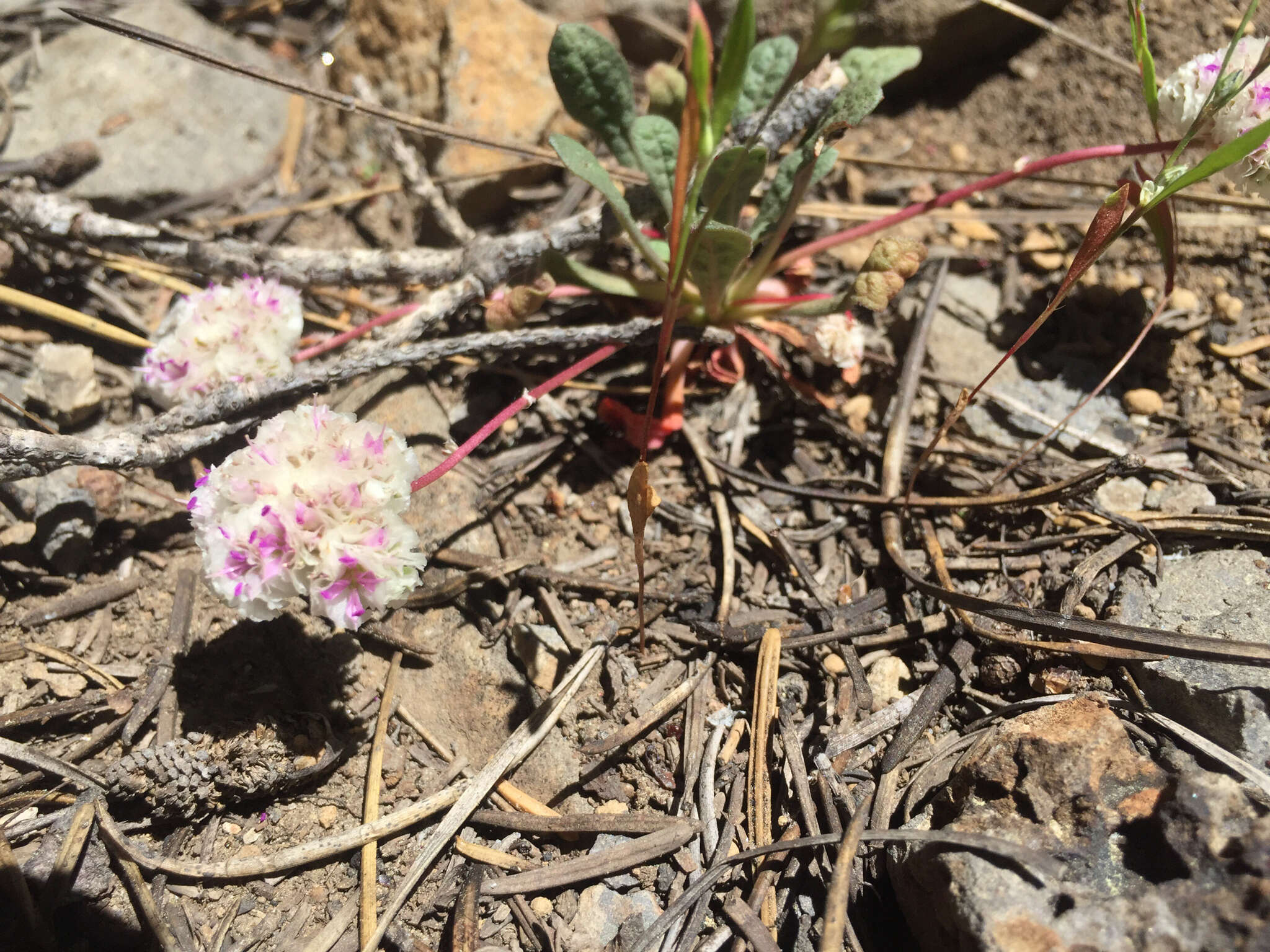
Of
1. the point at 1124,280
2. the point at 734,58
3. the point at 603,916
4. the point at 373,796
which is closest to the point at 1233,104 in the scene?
the point at 1124,280

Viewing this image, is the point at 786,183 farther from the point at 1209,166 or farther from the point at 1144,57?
the point at 1209,166

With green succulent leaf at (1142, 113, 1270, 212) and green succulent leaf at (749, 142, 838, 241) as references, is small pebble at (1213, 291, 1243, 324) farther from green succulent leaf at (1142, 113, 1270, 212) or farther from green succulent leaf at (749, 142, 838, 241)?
green succulent leaf at (749, 142, 838, 241)

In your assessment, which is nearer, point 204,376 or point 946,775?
point 946,775

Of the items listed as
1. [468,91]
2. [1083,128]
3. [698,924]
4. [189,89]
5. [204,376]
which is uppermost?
[1083,128]

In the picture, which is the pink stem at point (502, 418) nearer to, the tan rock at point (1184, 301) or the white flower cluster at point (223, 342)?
the white flower cluster at point (223, 342)

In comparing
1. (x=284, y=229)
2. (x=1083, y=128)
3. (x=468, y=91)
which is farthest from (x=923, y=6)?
(x=284, y=229)

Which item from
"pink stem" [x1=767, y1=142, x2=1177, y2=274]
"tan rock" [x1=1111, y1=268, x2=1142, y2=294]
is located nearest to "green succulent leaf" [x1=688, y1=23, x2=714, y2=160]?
"pink stem" [x1=767, y1=142, x2=1177, y2=274]

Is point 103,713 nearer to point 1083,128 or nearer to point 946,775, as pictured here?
point 946,775
